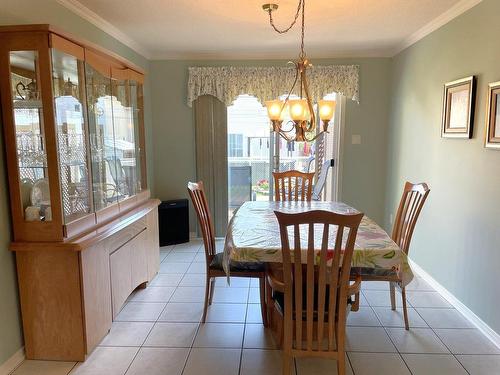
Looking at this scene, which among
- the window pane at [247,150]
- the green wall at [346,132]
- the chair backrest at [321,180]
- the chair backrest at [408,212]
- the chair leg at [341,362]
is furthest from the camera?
the window pane at [247,150]

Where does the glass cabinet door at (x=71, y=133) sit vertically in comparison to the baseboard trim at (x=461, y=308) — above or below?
above

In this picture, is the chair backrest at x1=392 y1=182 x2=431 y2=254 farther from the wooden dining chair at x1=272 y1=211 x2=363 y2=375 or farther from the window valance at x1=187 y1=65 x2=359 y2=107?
the window valance at x1=187 y1=65 x2=359 y2=107

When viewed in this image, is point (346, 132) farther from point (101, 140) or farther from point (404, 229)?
point (101, 140)

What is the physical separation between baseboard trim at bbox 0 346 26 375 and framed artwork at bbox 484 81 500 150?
3248 mm

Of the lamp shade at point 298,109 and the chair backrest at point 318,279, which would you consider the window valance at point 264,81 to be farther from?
the chair backrest at point 318,279

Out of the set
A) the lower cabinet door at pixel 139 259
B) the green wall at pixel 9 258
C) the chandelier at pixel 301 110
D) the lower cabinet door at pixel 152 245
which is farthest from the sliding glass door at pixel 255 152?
the green wall at pixel 9 258

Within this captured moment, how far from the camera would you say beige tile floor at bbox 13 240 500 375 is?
2.13 metres

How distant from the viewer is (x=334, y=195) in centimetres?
464

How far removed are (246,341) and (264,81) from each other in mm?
3043

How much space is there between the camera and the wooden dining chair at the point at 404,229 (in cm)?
239

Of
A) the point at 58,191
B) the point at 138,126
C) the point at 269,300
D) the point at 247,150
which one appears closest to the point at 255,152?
the point at 247,150

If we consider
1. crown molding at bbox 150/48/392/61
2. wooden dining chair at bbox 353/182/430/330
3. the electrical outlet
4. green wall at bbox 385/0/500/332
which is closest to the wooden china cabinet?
wooden dining chair at bbox 353/182/430/330

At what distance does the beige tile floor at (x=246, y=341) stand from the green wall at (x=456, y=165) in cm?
27

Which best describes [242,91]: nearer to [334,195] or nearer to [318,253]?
[334,195]
